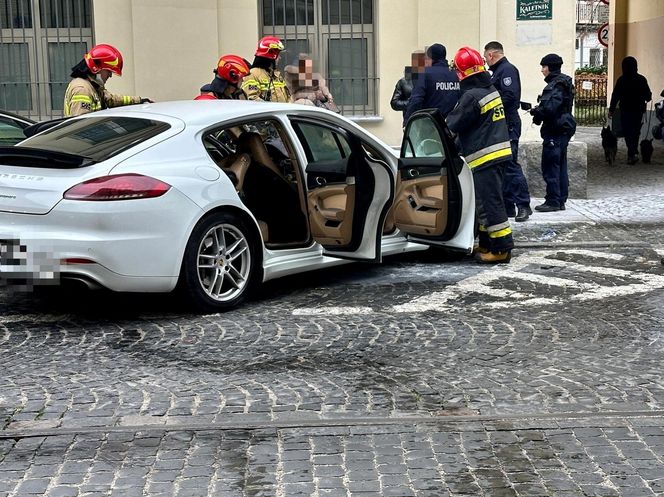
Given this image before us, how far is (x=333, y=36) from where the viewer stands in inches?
558

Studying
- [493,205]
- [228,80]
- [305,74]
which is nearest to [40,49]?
[305,74]

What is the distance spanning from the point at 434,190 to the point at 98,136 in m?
2.62

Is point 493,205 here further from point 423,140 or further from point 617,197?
point 617,197

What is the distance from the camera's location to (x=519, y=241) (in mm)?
10516

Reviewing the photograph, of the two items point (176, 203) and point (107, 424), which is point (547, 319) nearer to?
point (176, 203)

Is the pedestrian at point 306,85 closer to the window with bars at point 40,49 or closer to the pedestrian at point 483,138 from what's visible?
the pedestrian at point 483,138

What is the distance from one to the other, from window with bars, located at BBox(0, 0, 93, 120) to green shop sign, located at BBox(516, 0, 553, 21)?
524 centimetres

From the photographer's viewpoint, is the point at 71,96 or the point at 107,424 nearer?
the point at 107,424

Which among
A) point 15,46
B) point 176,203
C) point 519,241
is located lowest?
point 519,241

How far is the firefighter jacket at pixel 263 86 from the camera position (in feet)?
36.1

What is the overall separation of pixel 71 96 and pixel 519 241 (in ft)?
13.9

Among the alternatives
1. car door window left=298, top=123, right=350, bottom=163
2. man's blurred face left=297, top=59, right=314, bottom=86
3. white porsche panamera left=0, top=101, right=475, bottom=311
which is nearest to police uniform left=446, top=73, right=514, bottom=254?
white porsche panamera left=0, top=101, right=475, bottom=311

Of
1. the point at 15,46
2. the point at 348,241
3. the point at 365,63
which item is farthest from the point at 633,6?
the point at 348,241

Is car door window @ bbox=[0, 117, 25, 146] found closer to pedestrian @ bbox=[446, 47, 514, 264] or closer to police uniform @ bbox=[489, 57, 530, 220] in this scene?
pedestrian @ bbox=[446, 47, 514, 264]
